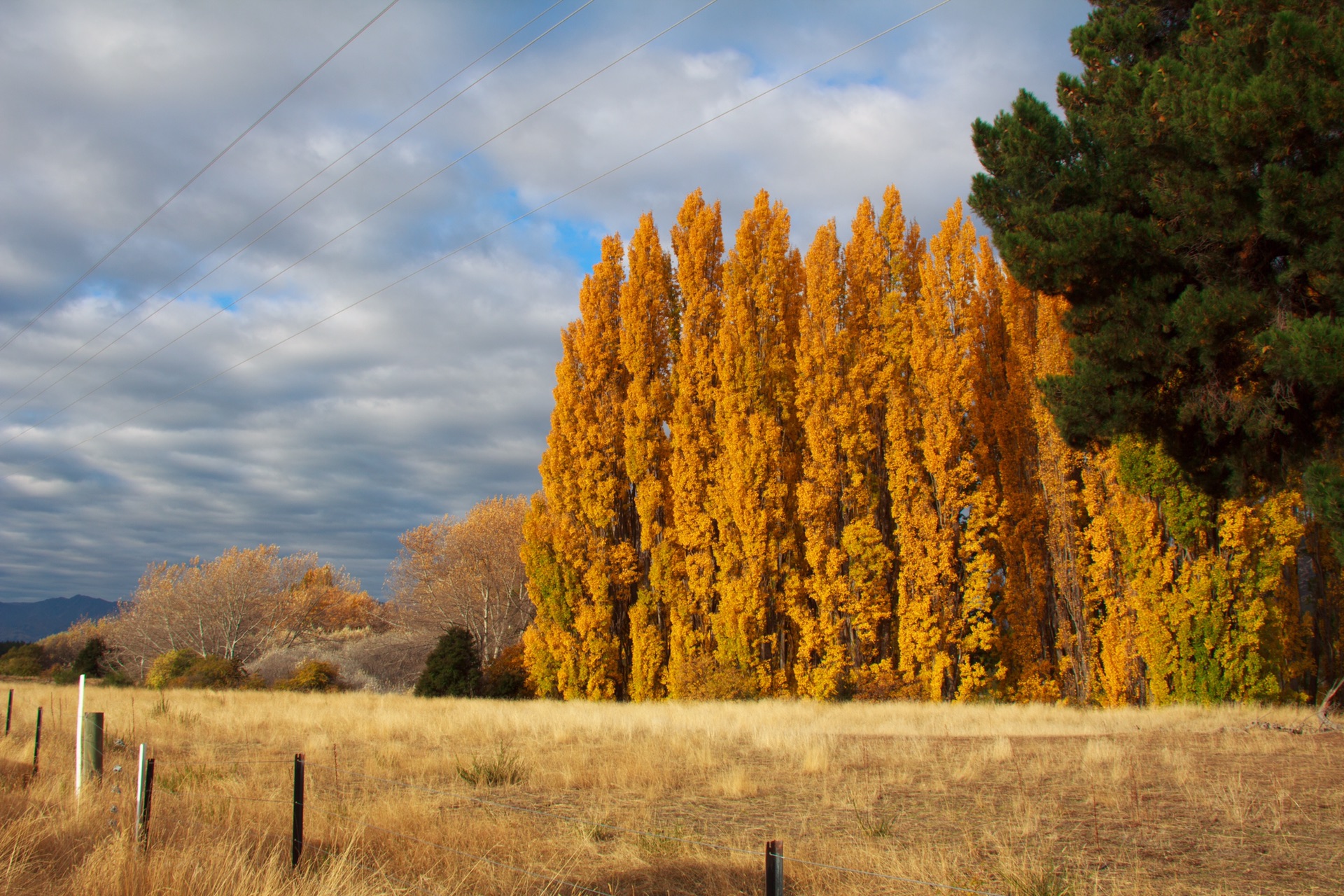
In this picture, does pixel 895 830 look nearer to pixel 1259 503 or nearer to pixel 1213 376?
pixel 1213 376

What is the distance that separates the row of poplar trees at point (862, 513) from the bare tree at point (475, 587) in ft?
27.9

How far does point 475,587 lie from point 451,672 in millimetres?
10049

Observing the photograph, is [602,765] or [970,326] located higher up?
[970,326]

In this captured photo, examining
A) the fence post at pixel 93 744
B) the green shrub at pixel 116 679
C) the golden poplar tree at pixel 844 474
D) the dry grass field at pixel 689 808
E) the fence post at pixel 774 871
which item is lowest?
the green shrub at pixel 116 679

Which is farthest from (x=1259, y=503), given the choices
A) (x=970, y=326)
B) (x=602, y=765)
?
(x=602, y=765)

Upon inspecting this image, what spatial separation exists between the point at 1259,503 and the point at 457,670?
2135 centimetres

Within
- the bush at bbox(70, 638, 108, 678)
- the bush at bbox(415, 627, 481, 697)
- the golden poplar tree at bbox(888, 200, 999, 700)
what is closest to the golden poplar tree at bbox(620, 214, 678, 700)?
the bush at bbox(415, 627, 481, 697)

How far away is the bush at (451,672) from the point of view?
24594mm

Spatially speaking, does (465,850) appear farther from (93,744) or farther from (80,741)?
(93,744)

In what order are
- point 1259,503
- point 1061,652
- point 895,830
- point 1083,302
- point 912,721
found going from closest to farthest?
Result: point 895,830 < point 1083,302 < point 912,721 < point 1259,503 < point 1061,652

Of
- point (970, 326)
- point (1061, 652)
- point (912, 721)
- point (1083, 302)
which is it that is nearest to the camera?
point (1083, 302)

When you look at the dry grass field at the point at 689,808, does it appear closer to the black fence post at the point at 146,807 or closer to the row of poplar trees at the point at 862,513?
the black fence post at the point at 146,807

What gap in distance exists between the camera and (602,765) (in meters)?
10.4

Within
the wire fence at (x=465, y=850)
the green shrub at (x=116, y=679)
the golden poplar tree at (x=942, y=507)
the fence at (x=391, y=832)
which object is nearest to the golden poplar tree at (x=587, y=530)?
the golden poplar tree at (x=942, y=507)
